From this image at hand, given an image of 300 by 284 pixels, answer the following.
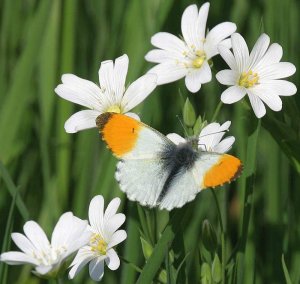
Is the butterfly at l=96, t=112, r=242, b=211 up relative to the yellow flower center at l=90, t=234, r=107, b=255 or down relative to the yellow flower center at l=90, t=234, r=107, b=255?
up

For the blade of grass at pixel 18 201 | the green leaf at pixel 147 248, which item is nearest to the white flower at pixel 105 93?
the blade of grass at pixel 18 201

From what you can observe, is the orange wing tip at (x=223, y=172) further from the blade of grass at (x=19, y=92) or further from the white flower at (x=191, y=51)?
the blade of grass at (x=19, y=92)

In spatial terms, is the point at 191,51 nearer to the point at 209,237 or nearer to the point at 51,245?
the point at 209,237

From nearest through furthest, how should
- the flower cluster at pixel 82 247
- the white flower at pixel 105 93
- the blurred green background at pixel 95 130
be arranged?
the flower cluster at pixel 82 247 < the white flower at pixel 105 93 < the blurred green background at pixel 95 130

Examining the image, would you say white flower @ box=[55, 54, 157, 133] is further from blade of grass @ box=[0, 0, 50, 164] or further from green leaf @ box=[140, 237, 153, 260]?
blade of grass @ box=[0, 0, 50, 164]

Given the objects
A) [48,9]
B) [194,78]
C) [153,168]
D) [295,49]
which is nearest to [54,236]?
[153,168]

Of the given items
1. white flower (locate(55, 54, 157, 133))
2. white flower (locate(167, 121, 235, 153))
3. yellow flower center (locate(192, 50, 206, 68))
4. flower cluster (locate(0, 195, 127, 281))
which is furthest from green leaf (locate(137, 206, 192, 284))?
yellow flower center (locate(192, 50, 206, 68))

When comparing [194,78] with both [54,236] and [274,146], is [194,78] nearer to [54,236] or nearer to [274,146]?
[54,236]
